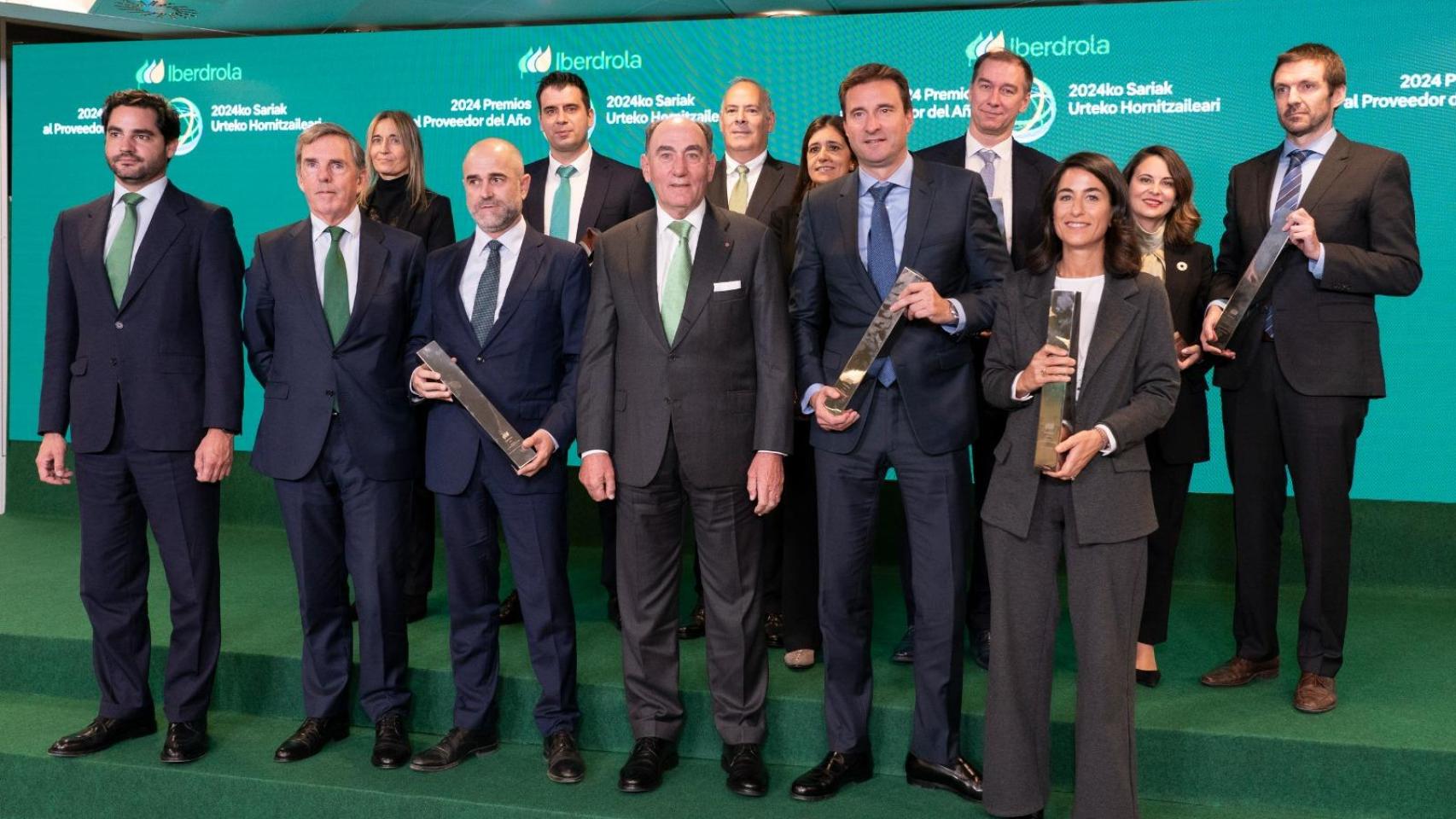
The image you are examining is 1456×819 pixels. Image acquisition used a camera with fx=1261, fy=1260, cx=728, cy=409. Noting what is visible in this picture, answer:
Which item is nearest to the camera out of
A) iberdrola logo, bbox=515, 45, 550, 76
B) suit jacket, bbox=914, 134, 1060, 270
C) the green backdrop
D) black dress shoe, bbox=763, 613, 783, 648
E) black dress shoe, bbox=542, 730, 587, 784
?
black dress shoe, bbox=542, 730, 587, 784

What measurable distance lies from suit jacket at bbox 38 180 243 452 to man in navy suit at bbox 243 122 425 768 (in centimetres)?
11

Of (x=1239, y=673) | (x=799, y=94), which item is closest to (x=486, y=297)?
(x=1239, y=673)

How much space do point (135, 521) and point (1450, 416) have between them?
4.91m

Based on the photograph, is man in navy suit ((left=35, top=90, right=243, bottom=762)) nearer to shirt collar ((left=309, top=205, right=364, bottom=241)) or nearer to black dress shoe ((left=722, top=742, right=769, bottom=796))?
shirt collar ((left=309, top=205, right=364, bottom=241))

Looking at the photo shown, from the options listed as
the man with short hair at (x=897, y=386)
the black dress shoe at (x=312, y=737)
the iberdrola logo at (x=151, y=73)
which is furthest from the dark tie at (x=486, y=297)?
the iberdrola logo at (x=151, y=73)

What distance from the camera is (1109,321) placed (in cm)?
293

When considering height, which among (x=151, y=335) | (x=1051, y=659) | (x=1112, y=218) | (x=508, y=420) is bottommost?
(x=1051, y=659)

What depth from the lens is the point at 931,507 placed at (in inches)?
125

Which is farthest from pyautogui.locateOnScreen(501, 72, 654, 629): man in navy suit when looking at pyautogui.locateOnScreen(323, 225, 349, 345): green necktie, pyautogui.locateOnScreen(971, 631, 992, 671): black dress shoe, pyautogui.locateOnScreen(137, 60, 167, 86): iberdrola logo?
pyautogui.locateOnScreen(137, 60, 167, 86): iberdrola logo

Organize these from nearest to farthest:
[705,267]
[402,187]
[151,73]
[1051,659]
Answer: [1051,659], [705,267], [402,187], [151,73]

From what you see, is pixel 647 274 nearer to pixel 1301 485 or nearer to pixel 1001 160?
pixel 1001 160

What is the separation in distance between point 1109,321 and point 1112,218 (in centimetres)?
24

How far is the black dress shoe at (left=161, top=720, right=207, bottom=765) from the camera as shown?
3623 mm

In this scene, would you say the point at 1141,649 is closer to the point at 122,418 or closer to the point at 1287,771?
the point at 1287,771
